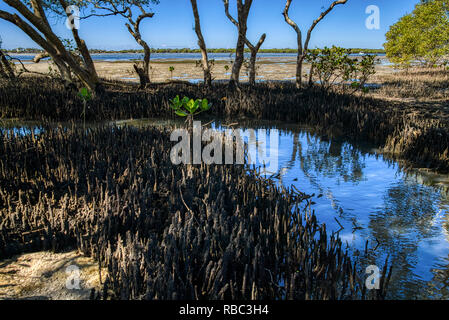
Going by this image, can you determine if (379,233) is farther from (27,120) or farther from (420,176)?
(27,120)

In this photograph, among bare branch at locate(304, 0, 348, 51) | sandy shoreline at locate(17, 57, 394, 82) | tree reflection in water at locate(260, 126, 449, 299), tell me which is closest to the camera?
tree reflection in water at locate(260, 126, 449, 299)

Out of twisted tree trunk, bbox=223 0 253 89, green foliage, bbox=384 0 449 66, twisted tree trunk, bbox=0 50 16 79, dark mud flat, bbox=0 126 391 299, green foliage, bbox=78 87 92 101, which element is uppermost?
green foliage, bbox=384 0 449 66

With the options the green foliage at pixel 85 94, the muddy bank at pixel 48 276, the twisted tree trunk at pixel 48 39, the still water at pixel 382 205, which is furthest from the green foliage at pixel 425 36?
the muddy bank at pixel 48 276

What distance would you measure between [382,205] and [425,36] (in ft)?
83.3

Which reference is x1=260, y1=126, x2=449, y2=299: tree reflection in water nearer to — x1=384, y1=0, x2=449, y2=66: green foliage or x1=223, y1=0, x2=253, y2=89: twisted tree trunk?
x1=223, y1=0, x2=253, y2=89: twisted tree trunk

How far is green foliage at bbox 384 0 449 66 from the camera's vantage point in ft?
74.2

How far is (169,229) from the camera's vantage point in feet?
7.77

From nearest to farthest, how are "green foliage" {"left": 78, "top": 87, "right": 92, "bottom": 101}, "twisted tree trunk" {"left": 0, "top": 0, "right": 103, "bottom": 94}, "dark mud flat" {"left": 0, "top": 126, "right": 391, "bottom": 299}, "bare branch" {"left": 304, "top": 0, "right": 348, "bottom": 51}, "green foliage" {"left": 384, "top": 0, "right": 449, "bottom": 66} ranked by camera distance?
"dark mud flat" {"left": 0, "top": 126, "right": 391, "bottom": 299}, "green foliage" {"left": 78, "top": 87, "right": 92, "bottom": 101}, "twisted tree trunk" {"left": 0, "top": 0, "right": 103, "bottom": 94}, "bare branch" {"left": 304, "top": 0, "right": 348, "bottom": 51}, "green foliage" {"left": 384, "top": 0, "right": 449, "bottom": 66}

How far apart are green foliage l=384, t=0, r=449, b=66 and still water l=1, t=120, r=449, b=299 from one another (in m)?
20.4

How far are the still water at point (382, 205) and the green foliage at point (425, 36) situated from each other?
20.4m

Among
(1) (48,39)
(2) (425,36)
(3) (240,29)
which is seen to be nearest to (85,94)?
(1) (48,39)

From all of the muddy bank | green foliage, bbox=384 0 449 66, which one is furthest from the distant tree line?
green foliage, bbox=384 0 449 66

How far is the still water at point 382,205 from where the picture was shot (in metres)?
2.43
